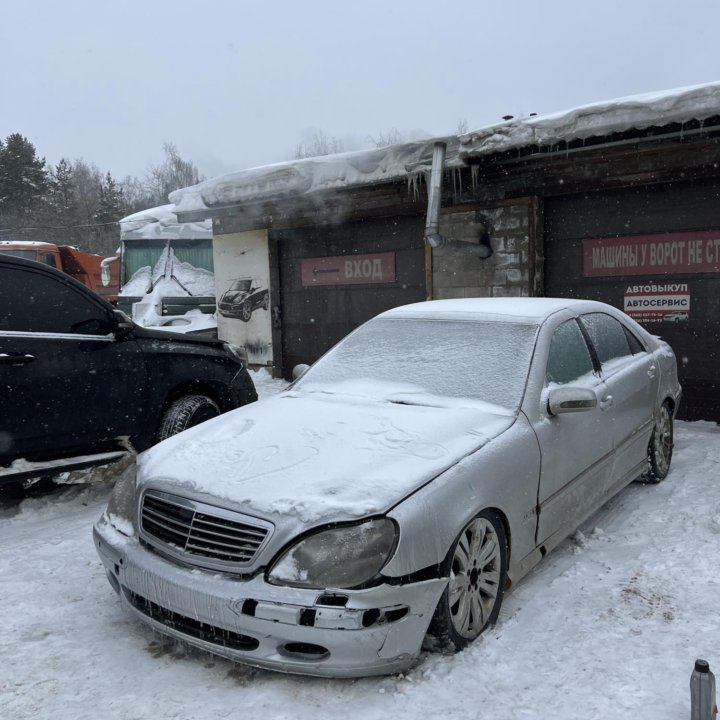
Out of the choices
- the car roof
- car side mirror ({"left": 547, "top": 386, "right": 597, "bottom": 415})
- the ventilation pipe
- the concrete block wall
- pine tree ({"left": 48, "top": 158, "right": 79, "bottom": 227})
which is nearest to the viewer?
car side mirror ({"left": 547, "top": 386, "right": 597, "bottom": 415})

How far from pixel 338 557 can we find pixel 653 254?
6.53 metres

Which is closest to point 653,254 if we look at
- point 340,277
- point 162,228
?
point 340,277

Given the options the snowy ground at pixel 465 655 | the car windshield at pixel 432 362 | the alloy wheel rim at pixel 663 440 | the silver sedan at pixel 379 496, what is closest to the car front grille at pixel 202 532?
the silver sedan at pixel 379 496

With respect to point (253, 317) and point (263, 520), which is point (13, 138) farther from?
point (263, 520)

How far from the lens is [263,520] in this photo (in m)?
2.56

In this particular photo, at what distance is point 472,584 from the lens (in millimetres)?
2822

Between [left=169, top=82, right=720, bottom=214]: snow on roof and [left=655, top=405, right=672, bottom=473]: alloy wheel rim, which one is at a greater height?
[left=169, top=82, right=720, bottom=214]: snow on roof

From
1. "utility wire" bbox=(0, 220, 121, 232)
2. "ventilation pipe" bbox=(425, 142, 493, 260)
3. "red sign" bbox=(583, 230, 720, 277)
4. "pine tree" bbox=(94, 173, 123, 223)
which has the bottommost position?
"red sign" bbox=(583, 230, 720, 277)

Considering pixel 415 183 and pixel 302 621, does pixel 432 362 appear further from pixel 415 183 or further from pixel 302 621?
pixel 415 183

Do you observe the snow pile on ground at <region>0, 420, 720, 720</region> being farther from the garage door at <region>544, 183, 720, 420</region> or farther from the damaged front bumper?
the garage door at <region>544, 183, 720, 420</region>

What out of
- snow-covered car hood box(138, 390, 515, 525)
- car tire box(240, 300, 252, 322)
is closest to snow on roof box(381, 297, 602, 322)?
snow-covered car hood box(138, 390, 515, 525)

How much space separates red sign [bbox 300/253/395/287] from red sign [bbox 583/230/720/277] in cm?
291

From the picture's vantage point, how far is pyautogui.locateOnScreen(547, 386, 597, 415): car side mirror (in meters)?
3.42

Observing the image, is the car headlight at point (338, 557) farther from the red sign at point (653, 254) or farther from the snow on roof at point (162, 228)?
the snow on roof at point (162, 228)
